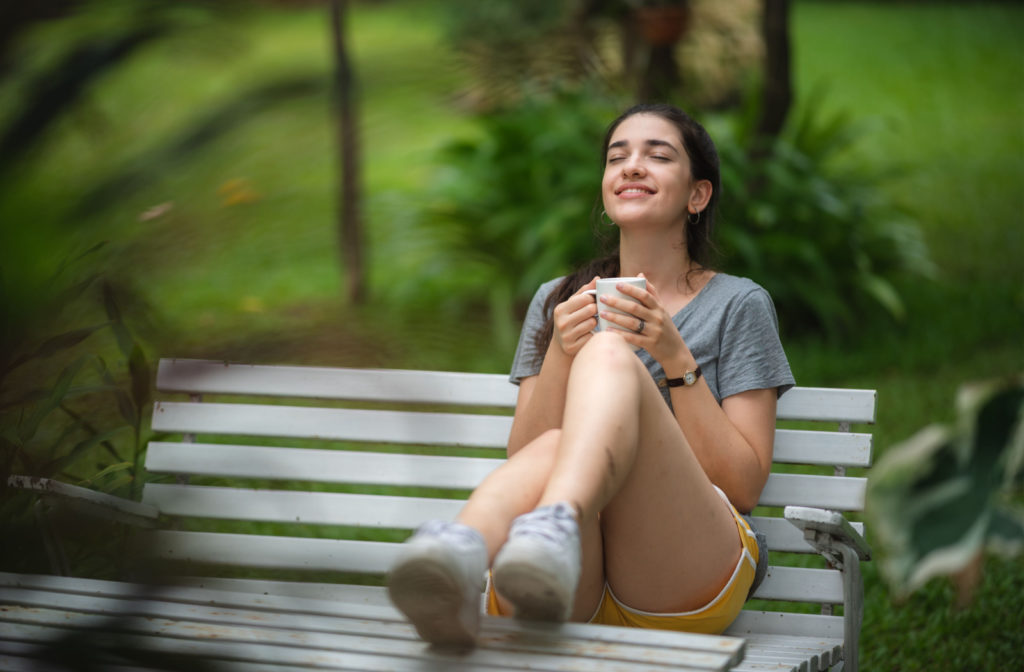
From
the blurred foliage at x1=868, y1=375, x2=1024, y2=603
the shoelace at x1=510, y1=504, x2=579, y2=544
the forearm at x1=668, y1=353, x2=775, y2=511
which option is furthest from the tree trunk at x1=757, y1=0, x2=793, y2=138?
the blurred foliage at x1=868, y1=375, x2=1024, y2=603

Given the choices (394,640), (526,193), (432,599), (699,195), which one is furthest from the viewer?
(526,193)

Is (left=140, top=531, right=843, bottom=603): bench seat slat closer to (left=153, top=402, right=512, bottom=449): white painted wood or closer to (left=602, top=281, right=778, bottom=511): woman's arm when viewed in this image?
(left=602, top=281, right=778, bottom=511): woman's arm

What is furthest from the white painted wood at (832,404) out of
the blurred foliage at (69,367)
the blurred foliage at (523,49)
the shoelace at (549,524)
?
the blurred foliage at (69,367)

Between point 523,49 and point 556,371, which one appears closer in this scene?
point 523,49

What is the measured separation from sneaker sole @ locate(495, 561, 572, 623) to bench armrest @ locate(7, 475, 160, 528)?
772 mm

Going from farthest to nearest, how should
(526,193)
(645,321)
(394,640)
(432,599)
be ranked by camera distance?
(526,193), (645,321), (394,640), (432,599)

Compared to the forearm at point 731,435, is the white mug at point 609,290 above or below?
A: above

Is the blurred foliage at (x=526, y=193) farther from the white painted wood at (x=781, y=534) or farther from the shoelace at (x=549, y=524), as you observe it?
the shoelace at (x=549, y=524)

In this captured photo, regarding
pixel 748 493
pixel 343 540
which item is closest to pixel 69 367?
pixel 343 540

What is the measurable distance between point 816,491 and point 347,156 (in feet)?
6.21

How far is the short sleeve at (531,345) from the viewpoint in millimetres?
2127

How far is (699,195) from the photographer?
2238 mm

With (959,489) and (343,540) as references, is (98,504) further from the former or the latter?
(343,540)

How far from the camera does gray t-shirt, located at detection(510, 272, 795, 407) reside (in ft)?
6.56
